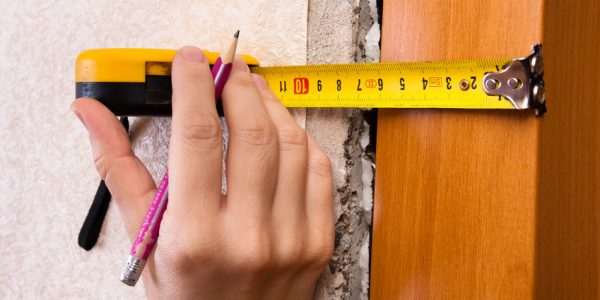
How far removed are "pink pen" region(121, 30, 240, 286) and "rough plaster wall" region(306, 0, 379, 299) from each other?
13cm

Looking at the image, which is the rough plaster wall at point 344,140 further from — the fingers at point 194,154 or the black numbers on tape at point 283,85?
the fingers at point 194,154

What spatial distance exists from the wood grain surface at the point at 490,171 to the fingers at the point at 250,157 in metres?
0.15

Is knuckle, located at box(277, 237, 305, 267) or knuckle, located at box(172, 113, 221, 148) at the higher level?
knuckle, located at box(172, 113, 221, 148)

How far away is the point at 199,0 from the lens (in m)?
0.74

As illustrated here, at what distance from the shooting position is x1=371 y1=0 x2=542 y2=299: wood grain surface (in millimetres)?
522

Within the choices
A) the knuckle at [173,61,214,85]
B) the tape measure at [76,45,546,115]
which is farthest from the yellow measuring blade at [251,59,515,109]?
the knuckle at [173,61,214,85]

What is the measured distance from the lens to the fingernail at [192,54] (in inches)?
22.9

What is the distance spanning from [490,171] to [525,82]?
10 cm

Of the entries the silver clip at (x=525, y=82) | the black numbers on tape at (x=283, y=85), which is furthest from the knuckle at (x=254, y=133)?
the silver clip at (x=525, y=82)

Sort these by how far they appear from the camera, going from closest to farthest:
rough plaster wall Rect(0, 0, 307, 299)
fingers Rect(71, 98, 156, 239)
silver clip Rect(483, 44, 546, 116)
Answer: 1. silver clip Rect(483, 44, 546, 116)
2. fingers Rect(71, 98, 156, 239)
3. rough plaster wall Rect(0, 0, 307, 299)

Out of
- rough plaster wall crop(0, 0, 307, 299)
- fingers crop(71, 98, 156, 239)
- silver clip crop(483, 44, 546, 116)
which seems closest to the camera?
silver clip crop(483, 44, 546, 116)

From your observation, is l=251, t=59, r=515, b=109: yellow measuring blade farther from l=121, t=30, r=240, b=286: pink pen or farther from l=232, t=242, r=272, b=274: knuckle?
l=232, t=242, r=272, b=274: knuckle

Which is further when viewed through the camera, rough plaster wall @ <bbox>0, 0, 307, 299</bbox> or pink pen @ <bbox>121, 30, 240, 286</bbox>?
rough plaster wall @ <bbox>0, 0, 307, 299</bbox>

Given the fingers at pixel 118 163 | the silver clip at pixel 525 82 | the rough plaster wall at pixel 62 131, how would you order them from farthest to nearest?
the rough plaster wall at pixel 62 131, the fingers at pixel 118 163, the silver clip at pixel 525 82
